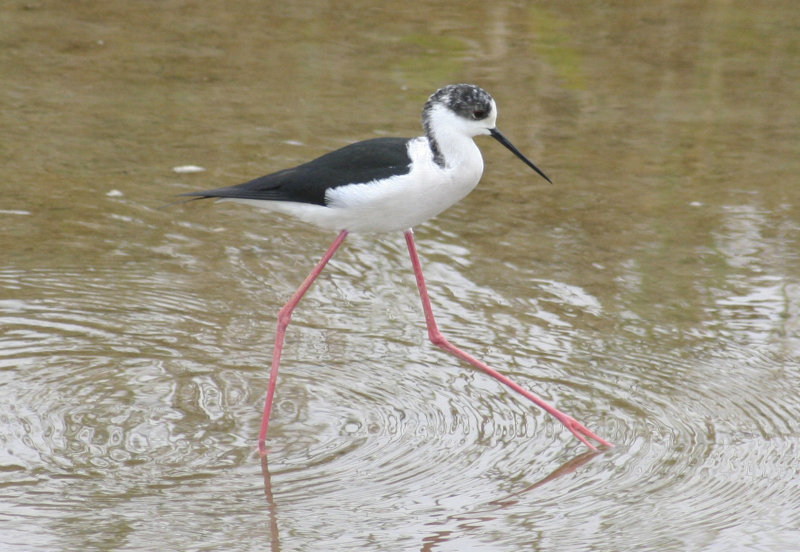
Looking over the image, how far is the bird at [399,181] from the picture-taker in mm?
4289

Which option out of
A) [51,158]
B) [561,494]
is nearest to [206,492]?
[561,494]

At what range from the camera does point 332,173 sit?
4461 millimetres

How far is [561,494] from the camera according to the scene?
4.04 meters

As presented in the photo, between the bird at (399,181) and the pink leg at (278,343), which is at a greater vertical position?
the bird at (399,181)

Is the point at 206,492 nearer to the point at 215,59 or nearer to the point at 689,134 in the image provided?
the point at 689,134

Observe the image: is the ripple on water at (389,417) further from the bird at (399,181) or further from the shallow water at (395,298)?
the bird at (399,181)

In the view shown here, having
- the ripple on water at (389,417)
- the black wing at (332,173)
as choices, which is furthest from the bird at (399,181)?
the ripple on water at (389,417)

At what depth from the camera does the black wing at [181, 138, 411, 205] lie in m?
4.34

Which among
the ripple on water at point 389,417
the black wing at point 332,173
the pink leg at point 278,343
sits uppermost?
the black wing at point 332,173

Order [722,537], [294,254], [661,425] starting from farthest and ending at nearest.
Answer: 1. [294,254]
2. [661,425]
3. [722,537]

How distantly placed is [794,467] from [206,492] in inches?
74.4

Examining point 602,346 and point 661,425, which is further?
point 602,346

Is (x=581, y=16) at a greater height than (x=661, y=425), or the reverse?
(x=581, y=16)

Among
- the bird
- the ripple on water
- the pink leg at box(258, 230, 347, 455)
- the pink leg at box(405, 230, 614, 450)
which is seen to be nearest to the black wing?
the bird
